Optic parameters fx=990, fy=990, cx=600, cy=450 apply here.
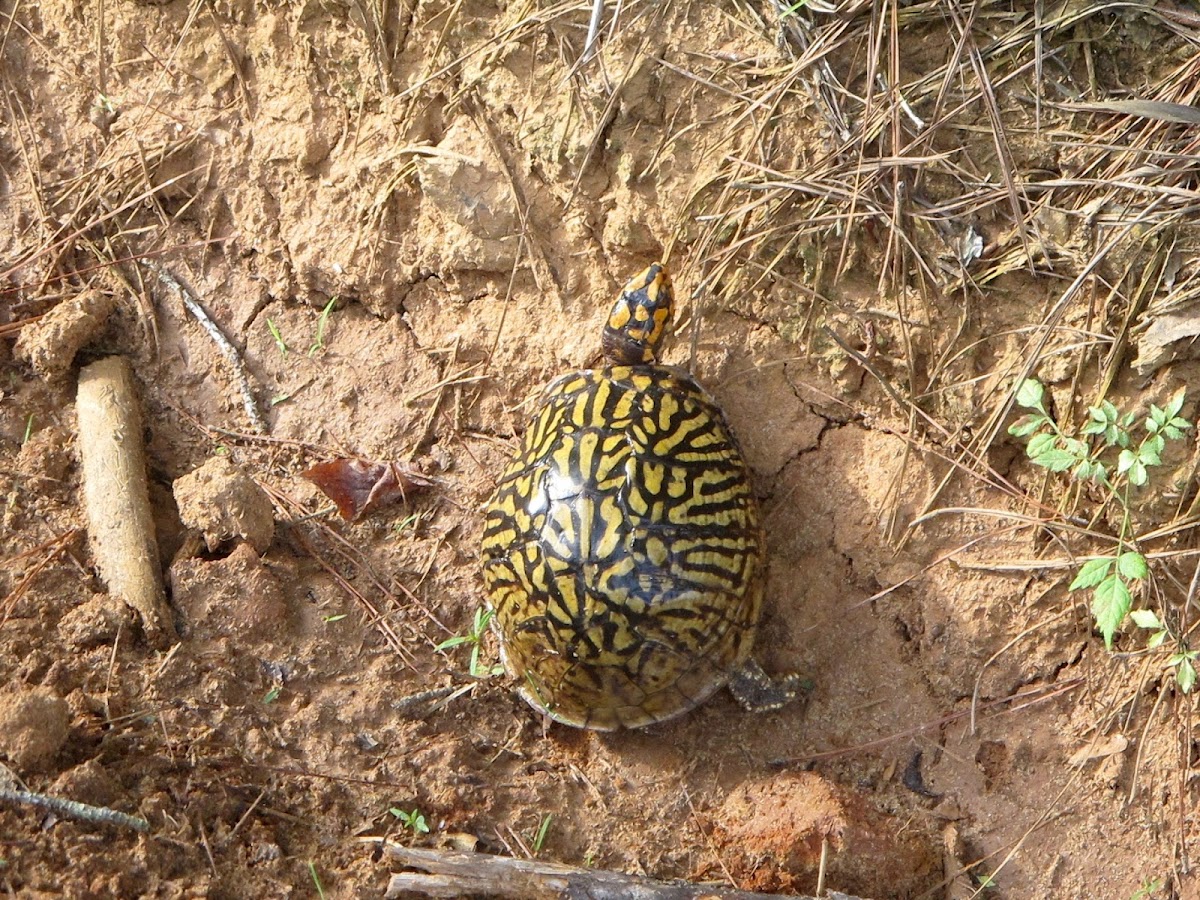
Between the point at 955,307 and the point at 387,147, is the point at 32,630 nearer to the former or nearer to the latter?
the point at 387,147

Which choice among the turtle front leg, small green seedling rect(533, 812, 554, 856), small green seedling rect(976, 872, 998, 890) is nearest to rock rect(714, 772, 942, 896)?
small green seedling rect(976, 872, 998, 890)

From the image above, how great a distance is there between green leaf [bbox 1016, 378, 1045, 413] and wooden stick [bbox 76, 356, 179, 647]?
279cm

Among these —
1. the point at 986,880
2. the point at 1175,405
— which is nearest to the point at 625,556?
the point at 986,880

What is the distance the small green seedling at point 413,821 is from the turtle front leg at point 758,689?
3.59 feet

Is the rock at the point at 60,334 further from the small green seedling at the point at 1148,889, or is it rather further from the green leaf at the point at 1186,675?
the small green seedling at the point at 1148,889

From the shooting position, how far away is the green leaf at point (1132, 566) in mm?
2809

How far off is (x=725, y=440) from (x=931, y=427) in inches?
26.8

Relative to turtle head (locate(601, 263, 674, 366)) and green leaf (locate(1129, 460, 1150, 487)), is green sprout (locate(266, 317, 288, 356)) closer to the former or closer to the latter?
turtle head (locate(601, 263, 674, 366))

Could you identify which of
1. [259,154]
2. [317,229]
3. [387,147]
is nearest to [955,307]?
[387,147]

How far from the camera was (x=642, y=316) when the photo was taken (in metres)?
3.32

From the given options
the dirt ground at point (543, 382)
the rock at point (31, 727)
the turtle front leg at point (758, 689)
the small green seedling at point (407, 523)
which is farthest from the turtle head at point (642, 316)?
the rock at point (31, 727)

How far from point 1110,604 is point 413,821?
2.20 metres

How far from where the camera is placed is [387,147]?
11.9 feet

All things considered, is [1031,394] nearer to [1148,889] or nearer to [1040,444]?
[1040,444]
